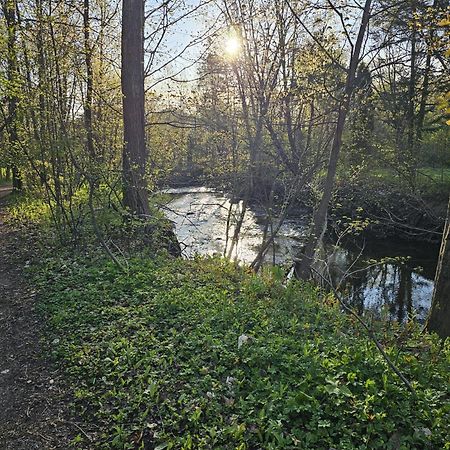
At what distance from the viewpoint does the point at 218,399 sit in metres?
2.97

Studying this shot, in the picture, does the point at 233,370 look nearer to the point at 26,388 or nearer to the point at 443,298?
the point at 26,388

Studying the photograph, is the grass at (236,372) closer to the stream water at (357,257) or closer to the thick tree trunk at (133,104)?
the thick tree trunk at (133,104)

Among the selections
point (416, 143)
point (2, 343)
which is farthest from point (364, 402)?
point (416, 143)

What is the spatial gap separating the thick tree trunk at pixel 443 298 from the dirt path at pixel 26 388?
3.88 m

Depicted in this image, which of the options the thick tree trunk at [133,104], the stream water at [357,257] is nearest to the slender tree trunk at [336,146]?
the stream water at [357,257]

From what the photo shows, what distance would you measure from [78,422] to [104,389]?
0.33 m

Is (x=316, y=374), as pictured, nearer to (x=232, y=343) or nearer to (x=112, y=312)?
(x=232, y=343)

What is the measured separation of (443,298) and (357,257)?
3.34 m

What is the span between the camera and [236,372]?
10.5 feet

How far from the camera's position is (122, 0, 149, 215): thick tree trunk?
751 centimetres

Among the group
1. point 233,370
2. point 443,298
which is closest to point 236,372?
point 233,370

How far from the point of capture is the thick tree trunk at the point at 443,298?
14.4 ft

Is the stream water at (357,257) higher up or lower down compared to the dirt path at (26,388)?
lower down

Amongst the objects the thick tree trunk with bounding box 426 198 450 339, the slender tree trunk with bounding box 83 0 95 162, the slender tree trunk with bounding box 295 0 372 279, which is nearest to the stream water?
the slender tree trunk with bounding box 295 0 372 279
